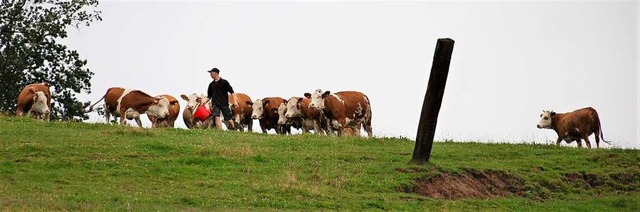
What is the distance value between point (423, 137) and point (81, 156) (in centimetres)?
827

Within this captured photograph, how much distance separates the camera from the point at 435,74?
31953mm

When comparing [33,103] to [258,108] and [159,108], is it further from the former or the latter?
[258,108]

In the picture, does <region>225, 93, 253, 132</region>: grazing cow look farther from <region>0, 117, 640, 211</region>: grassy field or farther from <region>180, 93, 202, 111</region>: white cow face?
<region>0, 117, 640, 211</region>: grassy field

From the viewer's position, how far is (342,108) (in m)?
42.8

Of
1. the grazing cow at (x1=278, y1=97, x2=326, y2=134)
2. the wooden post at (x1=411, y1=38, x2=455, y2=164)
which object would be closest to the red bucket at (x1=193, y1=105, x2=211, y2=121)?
the grazing cow at (x1=278, y1=97, x2=326, y2=134)

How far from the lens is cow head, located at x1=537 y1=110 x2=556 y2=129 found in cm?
4650

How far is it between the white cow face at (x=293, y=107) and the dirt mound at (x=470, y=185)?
1587 centimetres

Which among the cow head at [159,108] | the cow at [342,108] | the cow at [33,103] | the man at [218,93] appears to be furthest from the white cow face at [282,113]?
the cow at [33,103]

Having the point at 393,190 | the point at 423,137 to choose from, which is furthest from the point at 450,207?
the point at 423,137

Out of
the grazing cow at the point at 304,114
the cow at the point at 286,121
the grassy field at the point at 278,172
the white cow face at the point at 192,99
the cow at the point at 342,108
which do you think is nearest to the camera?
the grassy field at the point at 278,172

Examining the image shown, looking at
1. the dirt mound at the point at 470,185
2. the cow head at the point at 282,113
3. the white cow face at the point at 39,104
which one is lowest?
the dirt mound at the point at 470,185

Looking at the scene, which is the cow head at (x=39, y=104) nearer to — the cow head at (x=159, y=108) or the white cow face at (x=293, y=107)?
the cow head at (x=159, y=108)

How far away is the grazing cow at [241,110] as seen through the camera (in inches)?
1879

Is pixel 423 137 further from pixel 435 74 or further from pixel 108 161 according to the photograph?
pixel 108 161
